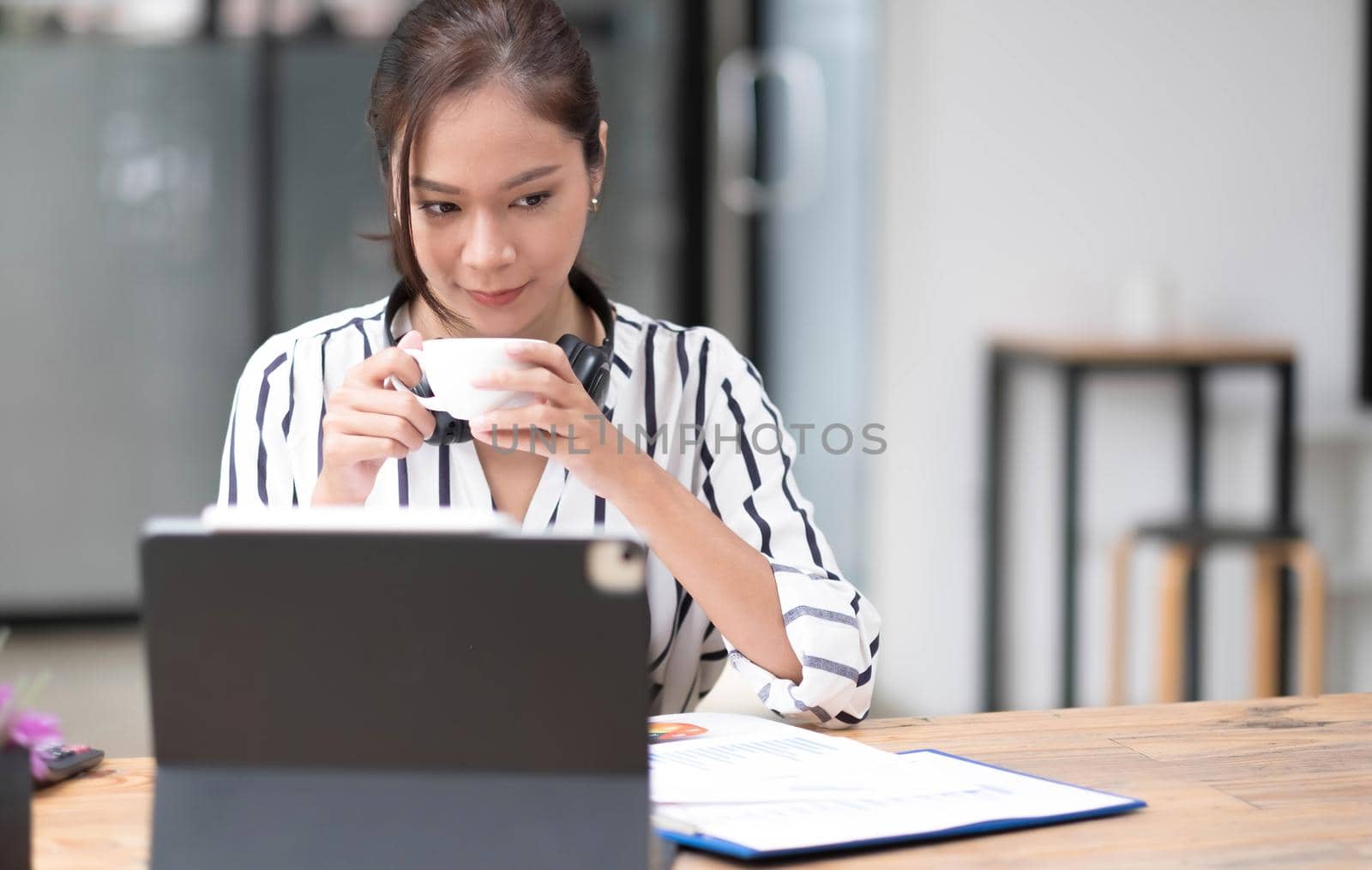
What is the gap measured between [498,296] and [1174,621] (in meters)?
2.10

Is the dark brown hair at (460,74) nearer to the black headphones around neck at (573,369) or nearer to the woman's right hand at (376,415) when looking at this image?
the black headphones around neck at (573,369)

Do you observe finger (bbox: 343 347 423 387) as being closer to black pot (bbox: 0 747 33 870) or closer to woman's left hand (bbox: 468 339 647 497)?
woman's left hand (bbox: 468 339 647 497)

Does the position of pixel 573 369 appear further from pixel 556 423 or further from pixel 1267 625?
pixel 1267 625

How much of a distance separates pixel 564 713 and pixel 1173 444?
2.83m

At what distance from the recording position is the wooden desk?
0.82 metres

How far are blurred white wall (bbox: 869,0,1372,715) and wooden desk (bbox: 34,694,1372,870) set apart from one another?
2.01 metres

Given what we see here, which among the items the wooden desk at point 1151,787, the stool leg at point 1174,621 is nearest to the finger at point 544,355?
the wooden desk at point 1151,787

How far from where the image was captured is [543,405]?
107cm

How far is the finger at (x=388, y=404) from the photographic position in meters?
1.06

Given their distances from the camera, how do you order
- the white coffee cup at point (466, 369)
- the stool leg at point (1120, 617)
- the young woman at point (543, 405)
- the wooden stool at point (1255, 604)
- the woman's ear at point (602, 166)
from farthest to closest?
the stool leg at point (1120, 617)
the wooden stool at point (1255, 604)
the woman's ear at point (602, 166)
the young woman at point (543, 405)
the white coffee cup at point (466, 369)

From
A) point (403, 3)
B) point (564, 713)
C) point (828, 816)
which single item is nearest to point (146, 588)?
point (564, 713)

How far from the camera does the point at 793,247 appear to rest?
3.89m

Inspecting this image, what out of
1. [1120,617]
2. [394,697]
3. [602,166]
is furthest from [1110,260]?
[394,697]

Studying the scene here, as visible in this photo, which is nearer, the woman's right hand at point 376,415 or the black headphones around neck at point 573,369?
the woman's right hand at point 376,415
